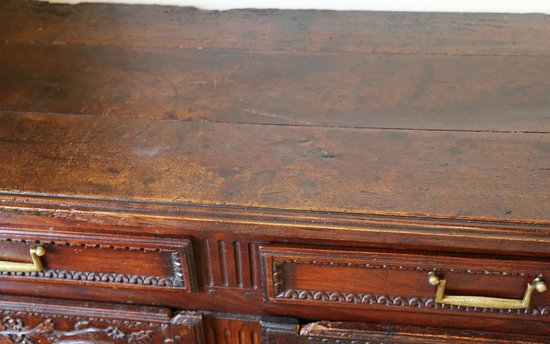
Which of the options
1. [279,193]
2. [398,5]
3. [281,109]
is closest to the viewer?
[279,193]

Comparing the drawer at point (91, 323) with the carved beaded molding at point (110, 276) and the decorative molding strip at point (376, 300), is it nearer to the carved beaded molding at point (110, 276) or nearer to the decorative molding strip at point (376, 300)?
the carved beaded molding at point (110, 276)

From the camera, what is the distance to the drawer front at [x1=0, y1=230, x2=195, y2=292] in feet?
2.62

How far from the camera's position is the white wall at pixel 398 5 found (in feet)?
3.71

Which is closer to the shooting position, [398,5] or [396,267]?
[396,267]

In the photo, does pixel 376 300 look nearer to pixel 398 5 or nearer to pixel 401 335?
pixel 401 335

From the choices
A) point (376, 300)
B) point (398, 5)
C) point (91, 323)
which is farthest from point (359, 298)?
point (398, 5)

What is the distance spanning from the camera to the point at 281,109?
903 millimetres

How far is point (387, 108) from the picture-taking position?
2.94ft

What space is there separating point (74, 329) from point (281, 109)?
0.45 meters

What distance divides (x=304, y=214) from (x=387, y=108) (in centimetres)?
26

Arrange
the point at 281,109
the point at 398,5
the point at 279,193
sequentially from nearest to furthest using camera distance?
1. the point at 279,193
2. the point at 281,109
3. the point at 398,5

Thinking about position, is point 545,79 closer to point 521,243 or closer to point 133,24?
point 521,243

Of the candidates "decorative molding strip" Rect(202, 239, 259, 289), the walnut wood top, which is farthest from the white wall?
"decorative molding strip" Rect(202, 239, 259, 289)

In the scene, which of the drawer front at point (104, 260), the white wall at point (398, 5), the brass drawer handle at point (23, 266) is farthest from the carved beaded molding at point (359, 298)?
the white wall at point (398, 5)
